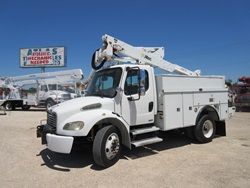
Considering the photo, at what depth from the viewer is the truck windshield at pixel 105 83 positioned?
517 centimetres

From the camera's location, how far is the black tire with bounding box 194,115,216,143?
21.1ft

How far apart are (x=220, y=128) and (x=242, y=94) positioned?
12.3 m

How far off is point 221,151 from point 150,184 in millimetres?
2939

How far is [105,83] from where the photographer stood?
548 cm

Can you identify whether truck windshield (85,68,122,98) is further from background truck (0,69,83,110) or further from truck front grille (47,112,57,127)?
background truck (0,69,83,110)

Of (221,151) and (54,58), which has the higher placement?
(54,58)

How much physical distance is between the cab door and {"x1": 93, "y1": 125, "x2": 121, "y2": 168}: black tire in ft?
1.82

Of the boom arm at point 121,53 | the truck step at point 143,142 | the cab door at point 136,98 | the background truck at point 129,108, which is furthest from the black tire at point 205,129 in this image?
the boom arm at point 121,53

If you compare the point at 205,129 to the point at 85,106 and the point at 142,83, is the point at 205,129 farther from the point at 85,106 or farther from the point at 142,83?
the point at 85,106

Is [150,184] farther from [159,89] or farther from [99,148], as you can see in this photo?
[159,89]

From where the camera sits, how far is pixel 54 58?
2903 centimetres

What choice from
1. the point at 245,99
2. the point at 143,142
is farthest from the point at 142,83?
the point at 245,99

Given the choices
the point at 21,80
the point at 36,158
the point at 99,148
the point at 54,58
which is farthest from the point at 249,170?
the point at 54,58

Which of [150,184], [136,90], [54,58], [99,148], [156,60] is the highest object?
[54,58]
